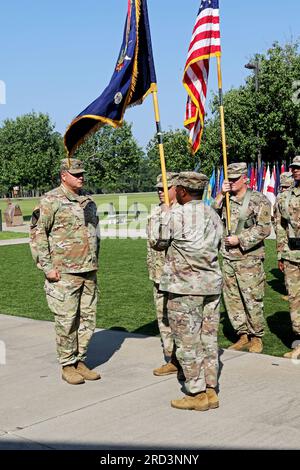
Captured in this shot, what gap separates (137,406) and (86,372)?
3.06ft

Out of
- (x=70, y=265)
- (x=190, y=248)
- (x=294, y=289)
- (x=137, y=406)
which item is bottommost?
(x=137, y=406)

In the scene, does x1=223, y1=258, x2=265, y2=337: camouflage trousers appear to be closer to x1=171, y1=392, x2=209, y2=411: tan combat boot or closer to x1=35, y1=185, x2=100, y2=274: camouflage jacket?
x1=35, y1=185, x2=100, y2=274: camouflage jacket

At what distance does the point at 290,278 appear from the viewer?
20.3ft

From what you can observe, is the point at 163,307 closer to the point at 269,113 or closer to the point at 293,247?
the point at 293,247

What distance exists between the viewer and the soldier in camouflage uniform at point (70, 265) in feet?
17.5

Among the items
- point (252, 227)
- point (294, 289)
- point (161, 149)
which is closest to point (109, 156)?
point (252, 227)

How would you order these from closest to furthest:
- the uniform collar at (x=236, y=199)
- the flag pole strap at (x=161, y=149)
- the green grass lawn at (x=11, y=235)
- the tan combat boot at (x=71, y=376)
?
the flag pole strap at (x=161, y=149) < the tan combat boot at (x=71, y=376) < the uniform collar at (x=236, y=199) < the green grass lawn at (x=11, y=235)

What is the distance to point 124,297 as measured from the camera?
9.77 metres

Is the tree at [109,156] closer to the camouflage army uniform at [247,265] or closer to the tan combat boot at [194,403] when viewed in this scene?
the camouflage army uniform at [247,265]

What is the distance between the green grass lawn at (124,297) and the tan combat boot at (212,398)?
170cm

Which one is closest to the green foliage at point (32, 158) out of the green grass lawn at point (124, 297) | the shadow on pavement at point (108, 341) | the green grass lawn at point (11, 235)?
the green grass lawn at point (11, 235)

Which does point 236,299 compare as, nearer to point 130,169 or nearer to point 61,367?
point 61,367

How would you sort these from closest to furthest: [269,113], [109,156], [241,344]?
1. [241,344]
2. [269,113]
3. [109,156]

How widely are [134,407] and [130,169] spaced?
38.8m
